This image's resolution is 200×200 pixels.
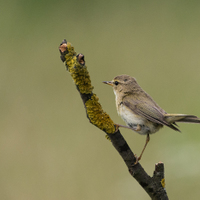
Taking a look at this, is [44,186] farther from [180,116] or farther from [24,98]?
[180,116]

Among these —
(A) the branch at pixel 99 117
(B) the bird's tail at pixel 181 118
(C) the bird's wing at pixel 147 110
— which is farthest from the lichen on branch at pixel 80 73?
(C) the bird's wing at pixel 147 110

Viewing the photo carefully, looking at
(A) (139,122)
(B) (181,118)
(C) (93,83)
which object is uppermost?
(C) (93,83)

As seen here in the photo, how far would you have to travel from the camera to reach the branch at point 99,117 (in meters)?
1.97

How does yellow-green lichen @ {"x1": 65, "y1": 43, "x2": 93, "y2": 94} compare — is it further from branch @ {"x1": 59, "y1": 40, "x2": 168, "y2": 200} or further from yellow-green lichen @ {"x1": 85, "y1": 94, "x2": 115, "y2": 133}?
yellow-green lichen @ {"x1": 85, "y1": 94, "x2": 115, "y2": 133}

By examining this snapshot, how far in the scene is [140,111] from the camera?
326 cm

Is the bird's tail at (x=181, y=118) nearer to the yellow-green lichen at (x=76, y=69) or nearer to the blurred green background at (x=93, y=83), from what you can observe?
the blurred green background at (x=93, y=83)

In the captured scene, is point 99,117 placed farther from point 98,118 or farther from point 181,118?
point 181,118

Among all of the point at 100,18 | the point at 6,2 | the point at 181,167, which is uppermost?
the point at 6,2

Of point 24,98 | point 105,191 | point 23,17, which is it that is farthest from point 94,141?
point 23,17

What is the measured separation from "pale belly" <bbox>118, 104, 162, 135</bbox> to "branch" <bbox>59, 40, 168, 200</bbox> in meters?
0.91

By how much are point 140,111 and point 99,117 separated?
3.75ft

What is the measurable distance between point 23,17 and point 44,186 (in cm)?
345

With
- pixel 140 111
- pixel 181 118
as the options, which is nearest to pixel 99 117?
pixel 181 118

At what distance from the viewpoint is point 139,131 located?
3260mm
